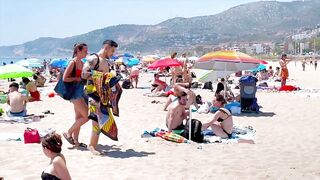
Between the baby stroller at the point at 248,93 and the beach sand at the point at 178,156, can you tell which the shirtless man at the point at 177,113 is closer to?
the beach sand at the point at 178,156

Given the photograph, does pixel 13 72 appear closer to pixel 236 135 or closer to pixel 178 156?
pixel 236 135

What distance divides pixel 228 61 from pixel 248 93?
97 centimetres

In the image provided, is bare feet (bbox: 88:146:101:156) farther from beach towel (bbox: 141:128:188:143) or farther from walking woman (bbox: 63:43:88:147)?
beach towel (bbox: 141:128:188:143)

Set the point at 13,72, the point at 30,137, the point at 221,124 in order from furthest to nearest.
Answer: the point at 13,72 < the point at 221,124 < the point at 30,137

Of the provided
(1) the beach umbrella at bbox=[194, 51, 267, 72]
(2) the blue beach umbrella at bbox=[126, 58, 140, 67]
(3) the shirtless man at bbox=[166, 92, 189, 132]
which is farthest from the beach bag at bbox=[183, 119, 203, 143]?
(2) the blue beach umbrella at bbox=[126, 58, 140, 67]

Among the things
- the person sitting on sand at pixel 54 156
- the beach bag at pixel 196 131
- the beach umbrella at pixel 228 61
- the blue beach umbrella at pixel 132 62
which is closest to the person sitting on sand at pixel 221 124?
the beach bag at pixel 196 131

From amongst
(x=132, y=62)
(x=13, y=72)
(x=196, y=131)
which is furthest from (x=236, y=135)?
(x=132, y=62)

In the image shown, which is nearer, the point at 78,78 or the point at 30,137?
the point at 78,78

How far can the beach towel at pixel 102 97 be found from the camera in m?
5.96

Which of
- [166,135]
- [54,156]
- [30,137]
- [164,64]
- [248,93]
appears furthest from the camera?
[164,64]

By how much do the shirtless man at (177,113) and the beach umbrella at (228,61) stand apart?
10.3 ft

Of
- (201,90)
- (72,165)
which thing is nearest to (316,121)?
(72,165)

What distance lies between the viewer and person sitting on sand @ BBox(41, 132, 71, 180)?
3584 millimetres

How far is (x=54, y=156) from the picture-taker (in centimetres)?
363
